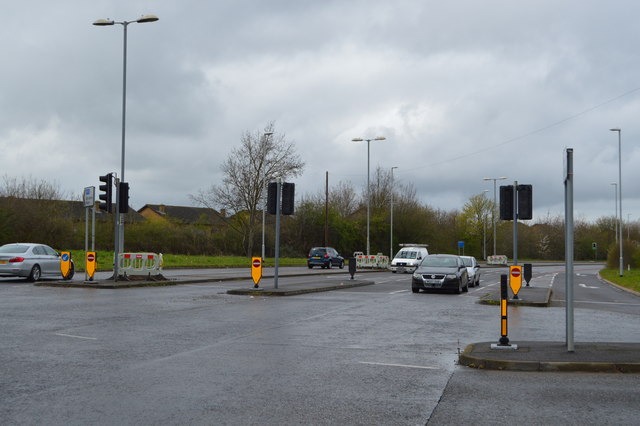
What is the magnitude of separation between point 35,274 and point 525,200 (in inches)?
723

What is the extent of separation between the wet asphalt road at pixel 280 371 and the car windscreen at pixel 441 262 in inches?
337

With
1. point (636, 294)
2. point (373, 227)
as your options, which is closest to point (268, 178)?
point (373, 227)

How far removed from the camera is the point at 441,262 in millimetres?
25141

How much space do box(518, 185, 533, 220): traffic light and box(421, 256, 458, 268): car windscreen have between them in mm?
6286

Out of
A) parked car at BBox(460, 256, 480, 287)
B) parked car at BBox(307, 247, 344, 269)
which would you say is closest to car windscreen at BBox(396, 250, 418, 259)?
parked car at BBox(307, 247, 344, 269)

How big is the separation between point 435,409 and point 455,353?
3763 millimetres

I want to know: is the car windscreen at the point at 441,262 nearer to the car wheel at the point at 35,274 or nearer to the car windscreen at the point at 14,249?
the car wheel at the point at 35,274

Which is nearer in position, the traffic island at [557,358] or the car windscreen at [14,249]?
the traffic island at [557,358]

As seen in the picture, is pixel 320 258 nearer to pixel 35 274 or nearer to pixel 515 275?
pixel 35 274

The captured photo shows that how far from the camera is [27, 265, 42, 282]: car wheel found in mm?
25172

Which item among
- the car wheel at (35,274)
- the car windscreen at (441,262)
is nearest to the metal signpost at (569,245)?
the car windscreen at (441,262)

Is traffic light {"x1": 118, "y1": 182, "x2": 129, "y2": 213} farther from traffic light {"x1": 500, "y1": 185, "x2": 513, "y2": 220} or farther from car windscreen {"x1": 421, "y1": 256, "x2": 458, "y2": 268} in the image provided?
traffic light {"x1": 500, "y1": 185, "x2": 513, "y2": 220}

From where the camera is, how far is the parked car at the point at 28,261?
24.6 meters

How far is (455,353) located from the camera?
10211 mm
